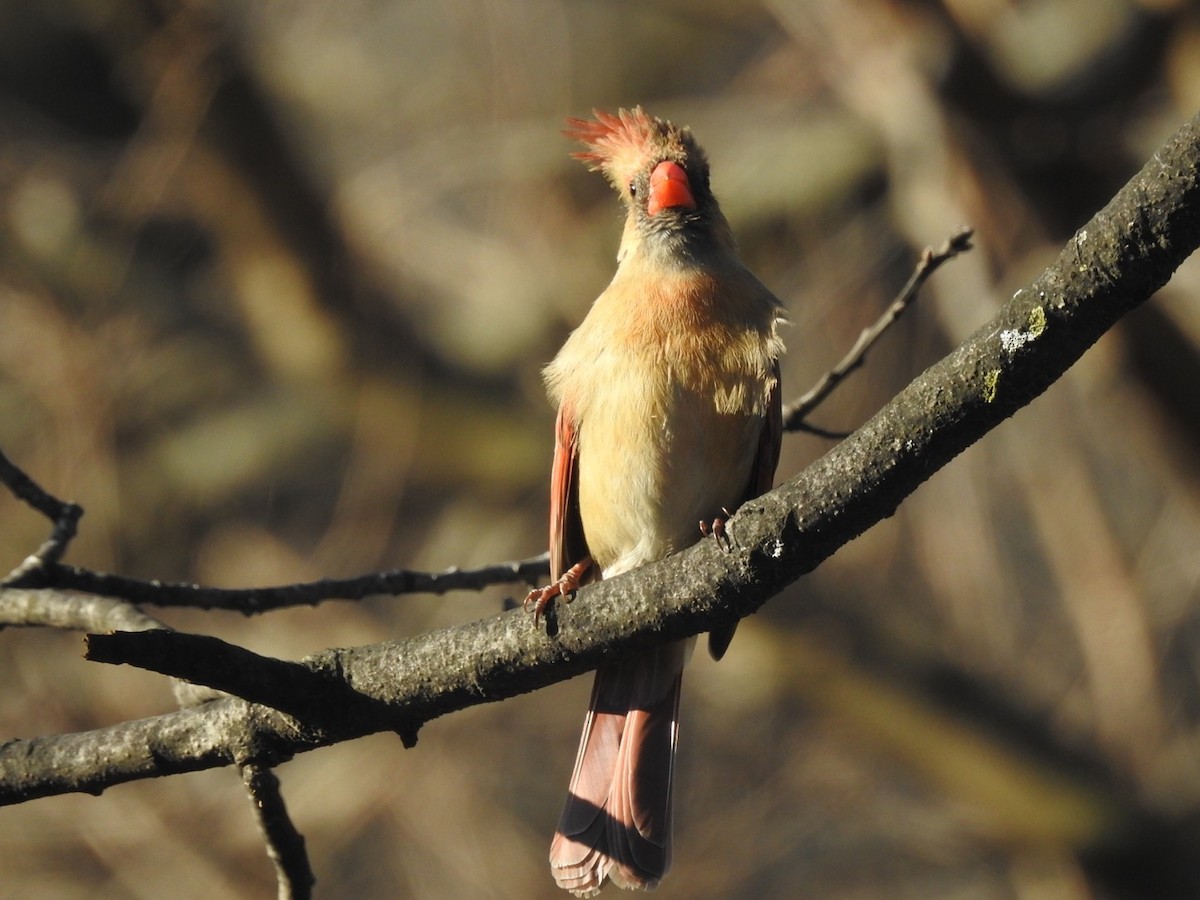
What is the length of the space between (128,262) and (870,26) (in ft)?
11.3

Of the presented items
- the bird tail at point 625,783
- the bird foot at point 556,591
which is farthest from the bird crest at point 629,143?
the bird tail at point 625,783

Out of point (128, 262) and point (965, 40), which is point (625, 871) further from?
point (128, 262)

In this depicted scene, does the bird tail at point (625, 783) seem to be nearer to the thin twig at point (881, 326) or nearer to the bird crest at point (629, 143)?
the thin twig at point (881, 326)

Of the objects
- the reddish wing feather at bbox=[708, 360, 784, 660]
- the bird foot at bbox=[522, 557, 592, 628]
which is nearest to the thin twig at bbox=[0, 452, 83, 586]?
the bird foot at bbox=[522, 557, 592, 628]

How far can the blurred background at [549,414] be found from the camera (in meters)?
5.45

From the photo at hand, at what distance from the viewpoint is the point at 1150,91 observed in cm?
539

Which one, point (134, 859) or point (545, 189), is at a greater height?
point (545, 189)

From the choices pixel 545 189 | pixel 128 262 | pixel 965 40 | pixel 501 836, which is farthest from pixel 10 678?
pixel 965 40

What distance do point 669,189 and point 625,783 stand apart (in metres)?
1.50

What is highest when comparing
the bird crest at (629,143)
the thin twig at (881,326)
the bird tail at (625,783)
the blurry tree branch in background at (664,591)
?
the bird crest at (629,143)

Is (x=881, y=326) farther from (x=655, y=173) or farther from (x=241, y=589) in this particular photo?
(x=241, y=589)

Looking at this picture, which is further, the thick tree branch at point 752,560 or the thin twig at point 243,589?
the thin twig at point 243,589

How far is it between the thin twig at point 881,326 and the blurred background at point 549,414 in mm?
2160

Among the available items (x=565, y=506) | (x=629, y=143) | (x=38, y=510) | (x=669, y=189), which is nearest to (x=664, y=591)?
(x=565, y=506)
